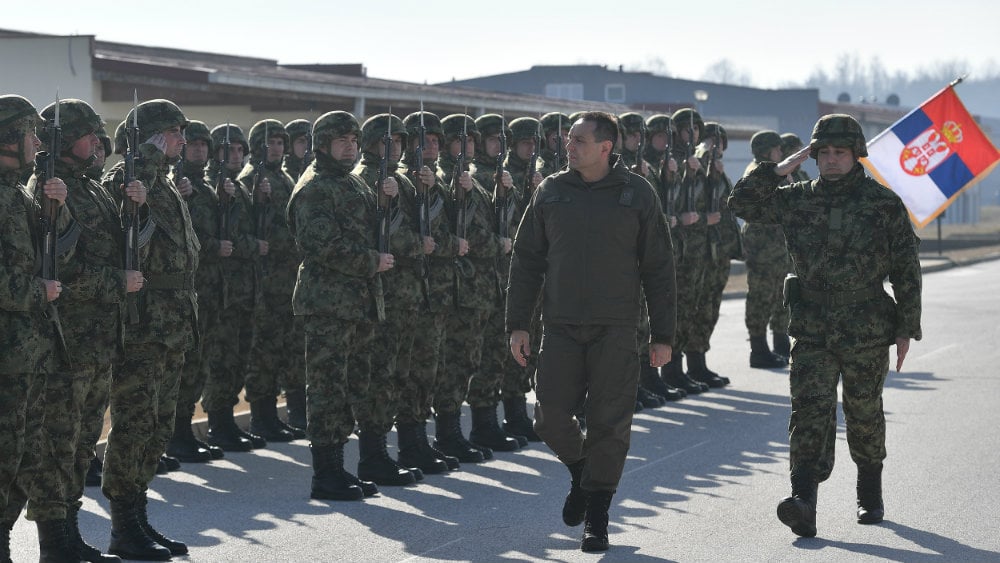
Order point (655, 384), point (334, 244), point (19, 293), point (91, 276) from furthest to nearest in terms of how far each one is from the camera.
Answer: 1. point (655, 384)
2. point (334, 244)
3. point (91, 276)
4. point (19, 293)

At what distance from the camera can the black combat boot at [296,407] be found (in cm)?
1182

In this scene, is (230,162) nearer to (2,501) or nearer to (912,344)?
(2,501)

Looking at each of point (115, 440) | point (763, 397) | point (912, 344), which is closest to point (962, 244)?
point (912, 344)

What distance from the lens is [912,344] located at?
1803 cm

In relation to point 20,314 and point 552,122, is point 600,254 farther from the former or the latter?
point 552,122

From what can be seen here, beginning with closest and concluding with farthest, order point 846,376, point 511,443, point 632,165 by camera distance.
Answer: point 846,376 < point 511,443 < point 632,165

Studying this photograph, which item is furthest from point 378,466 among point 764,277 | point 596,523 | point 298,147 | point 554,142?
point 764,277

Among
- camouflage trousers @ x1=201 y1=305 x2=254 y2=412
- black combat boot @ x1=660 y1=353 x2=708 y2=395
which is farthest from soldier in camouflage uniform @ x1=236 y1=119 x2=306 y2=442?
black combat boot @ x1=660 y1=353 x2=708 y2=395

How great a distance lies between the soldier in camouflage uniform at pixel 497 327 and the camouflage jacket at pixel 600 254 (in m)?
3.04

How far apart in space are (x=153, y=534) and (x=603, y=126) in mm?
2881

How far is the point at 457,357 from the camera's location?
10.7m

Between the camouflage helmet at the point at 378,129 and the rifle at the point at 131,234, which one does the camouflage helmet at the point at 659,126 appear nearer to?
the camouflage helmet at the point at 378,129

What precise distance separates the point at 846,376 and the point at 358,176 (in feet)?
10.2

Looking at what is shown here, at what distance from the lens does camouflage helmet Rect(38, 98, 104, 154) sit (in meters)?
7.43
